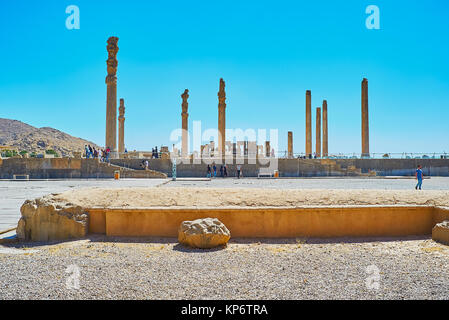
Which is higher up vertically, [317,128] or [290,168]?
[317,128]

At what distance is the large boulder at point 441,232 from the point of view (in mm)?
5730

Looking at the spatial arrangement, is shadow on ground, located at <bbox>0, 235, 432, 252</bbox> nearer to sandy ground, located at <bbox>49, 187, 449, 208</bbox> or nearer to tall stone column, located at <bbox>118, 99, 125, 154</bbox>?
sandy ground, located at <bbox>49, 187, 449, 208</bbox>

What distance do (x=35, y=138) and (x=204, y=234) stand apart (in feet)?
296

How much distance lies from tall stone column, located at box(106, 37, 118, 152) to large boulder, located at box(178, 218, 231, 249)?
23445mm

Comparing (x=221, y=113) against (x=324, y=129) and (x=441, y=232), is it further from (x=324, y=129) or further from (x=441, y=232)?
(x=441, y=232)

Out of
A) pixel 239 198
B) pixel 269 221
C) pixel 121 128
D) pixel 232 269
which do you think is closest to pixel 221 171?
pixel 239 198

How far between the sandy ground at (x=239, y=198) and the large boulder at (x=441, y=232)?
2.52ft

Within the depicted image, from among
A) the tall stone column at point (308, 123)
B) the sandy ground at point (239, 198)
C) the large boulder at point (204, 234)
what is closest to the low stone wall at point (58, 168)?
the sandy ground at point (239, 198)

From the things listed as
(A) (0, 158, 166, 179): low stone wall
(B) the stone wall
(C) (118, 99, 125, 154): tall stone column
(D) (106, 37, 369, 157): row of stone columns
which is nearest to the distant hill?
(C) (118, 99, 125, 154): tall stone column

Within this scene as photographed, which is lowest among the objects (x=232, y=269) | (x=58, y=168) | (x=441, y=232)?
(x=232, y=269)

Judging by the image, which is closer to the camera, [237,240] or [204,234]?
[204,234]

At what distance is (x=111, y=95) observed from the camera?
91.0 ft

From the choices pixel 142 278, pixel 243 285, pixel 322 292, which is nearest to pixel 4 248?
pixel 142 278
